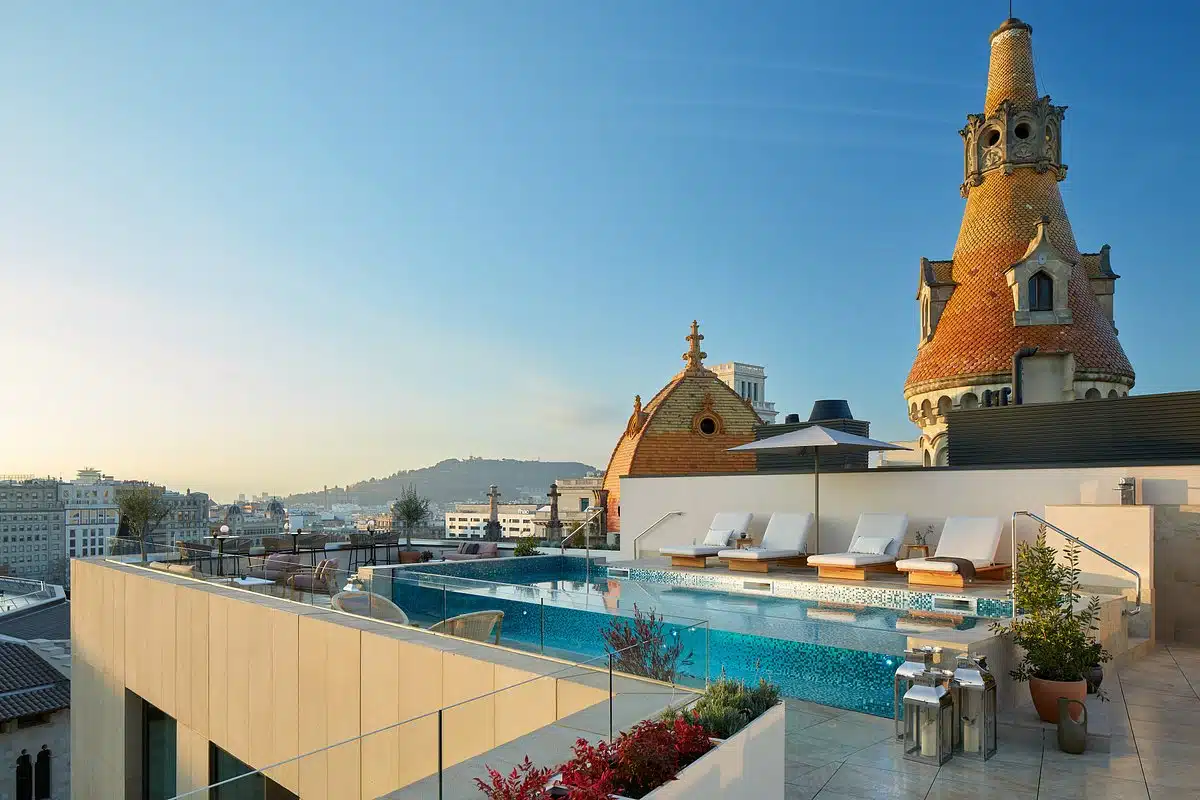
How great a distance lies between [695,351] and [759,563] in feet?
39.5

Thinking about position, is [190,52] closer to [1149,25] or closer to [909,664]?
[909,664]

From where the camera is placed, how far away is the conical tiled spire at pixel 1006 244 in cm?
2362

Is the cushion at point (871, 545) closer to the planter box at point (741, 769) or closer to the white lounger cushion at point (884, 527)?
the white lounger cushion at point (884, 527)

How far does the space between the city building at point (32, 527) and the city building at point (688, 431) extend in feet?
384

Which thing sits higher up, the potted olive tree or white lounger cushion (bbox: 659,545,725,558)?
the potted olive tree

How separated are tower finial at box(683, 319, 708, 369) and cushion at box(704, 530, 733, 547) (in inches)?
403

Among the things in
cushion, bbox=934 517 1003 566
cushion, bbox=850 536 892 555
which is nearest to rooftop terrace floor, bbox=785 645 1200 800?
cushion, bbox=934 517 1003 566

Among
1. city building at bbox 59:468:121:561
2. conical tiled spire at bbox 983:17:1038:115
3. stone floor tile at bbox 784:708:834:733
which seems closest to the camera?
stone floor tile at bbox 784:708:834:733

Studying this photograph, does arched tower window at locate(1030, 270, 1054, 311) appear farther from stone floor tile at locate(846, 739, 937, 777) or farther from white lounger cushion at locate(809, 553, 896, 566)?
stone floor tile at locate(846, 739, 937, 777)

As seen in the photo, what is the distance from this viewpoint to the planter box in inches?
126

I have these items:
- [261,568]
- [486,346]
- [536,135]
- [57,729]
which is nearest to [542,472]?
[57,729]

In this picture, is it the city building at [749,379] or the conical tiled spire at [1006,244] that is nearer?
the conical tiled spire at [1006,244]

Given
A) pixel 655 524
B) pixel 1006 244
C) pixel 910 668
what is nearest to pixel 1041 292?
pixel 1006 244

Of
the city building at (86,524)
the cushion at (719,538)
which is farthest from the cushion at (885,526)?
the city building at (86,524)
